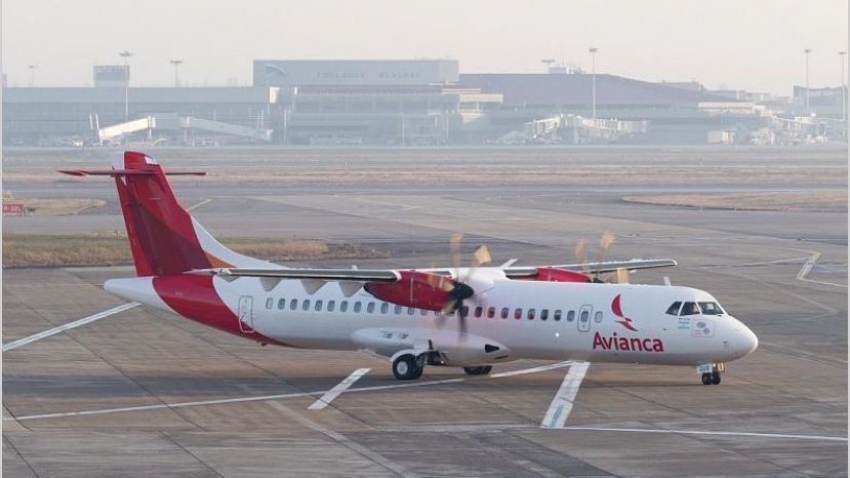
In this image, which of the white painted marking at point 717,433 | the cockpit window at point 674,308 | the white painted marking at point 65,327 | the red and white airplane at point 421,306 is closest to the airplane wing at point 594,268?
the red and white airplane at point 421,306

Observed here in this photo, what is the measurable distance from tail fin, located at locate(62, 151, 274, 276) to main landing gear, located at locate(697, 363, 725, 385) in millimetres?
11062

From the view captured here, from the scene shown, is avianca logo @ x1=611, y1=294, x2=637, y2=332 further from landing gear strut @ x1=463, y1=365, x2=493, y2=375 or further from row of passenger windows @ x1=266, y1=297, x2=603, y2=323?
landing gear strut @ x1=463, y1=365, x2=493, y2=375

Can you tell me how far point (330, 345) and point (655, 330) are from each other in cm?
803

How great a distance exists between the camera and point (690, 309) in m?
33.4

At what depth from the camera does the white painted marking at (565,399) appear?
29.8 meters

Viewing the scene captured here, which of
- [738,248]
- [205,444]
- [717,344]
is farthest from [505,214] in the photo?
[205,444]

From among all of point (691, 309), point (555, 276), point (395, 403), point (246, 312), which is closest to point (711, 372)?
point (691, 309)

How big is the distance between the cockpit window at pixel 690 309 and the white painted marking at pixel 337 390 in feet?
25.9

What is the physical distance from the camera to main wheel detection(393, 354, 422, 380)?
35116 millimetres

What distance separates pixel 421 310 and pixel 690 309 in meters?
6.30

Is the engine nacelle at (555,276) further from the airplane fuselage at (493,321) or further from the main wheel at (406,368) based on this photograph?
the main wheel at (406,368)

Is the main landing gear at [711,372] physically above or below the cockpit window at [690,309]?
below

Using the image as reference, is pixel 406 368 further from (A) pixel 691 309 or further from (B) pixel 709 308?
(B) pixel 709 308

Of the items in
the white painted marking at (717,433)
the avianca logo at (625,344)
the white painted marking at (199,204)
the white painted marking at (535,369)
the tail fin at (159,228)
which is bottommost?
the white painted marking at (535,369)
